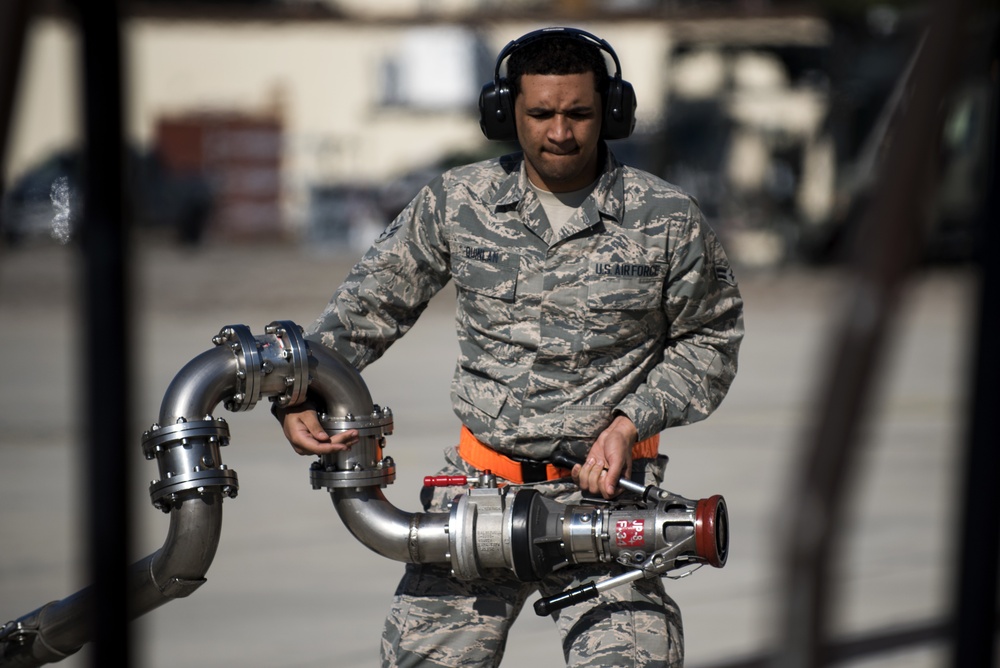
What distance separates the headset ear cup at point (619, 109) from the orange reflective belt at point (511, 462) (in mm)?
658

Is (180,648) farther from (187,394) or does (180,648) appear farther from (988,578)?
(988,578)

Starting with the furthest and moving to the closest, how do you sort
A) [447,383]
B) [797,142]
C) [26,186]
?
1. [797,142]
2. [26,186]
3. [447,383]

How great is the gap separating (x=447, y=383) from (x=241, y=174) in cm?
2019

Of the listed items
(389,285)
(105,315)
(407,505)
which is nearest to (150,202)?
(407,505)

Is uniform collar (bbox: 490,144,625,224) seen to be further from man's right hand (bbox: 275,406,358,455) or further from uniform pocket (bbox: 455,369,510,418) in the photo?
man's right hand (bbox: 275,406,358,455)

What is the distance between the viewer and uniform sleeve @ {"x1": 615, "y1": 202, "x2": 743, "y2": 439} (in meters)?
2.77

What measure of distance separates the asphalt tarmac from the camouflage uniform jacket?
37 cm

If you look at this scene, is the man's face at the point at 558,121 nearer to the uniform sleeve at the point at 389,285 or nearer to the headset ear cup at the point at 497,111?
the headset ear cup at the point at 497,111

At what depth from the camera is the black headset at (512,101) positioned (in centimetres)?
275

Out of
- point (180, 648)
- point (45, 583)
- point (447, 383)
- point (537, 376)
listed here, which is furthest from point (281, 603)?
point (447, 383)

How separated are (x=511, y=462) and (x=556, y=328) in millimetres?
A: 298

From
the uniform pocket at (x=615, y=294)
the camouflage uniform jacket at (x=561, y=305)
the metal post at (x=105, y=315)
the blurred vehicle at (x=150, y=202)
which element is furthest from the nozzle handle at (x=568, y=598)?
the blurred vehicle at (x=150, y=202)

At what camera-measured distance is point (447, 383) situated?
36.6 ft

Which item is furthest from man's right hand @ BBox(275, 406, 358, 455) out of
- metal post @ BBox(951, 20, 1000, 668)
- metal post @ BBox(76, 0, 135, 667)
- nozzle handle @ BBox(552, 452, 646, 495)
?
metal post @ BBox(951, 20, 1000, 668)
